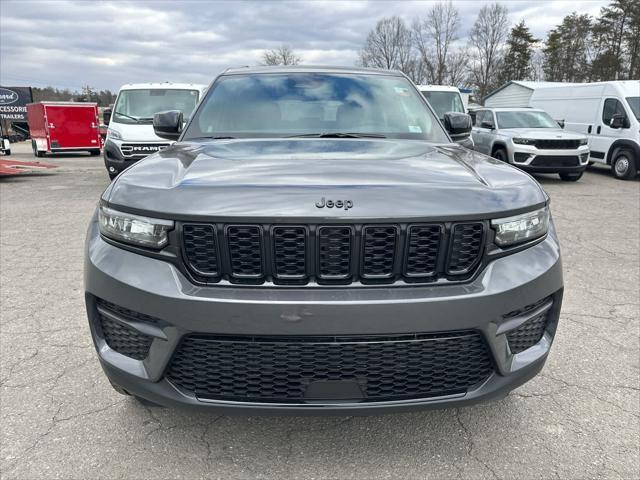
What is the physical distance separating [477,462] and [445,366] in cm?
62

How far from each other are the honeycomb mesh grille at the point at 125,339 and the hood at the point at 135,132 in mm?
8362

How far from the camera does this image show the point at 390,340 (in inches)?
66.5

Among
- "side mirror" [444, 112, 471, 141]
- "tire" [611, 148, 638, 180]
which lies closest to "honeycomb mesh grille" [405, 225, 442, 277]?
"side mirror" [444, 112, 471, 141]

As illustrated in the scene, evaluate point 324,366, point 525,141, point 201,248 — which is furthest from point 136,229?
point 525,141

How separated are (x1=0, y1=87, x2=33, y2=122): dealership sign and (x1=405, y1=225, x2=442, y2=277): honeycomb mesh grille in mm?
32863

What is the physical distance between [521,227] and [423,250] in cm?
45

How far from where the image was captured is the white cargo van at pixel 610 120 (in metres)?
11.7

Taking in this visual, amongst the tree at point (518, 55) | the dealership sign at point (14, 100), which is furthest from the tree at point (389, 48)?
the dealership sign at point (14, 100)

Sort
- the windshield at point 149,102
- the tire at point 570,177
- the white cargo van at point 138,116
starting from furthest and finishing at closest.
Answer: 1. the tire at point 570,177
2. the windshield at point 149,102
3. the white cargo van at point 138,116

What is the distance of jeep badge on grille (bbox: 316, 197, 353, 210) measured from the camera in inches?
65.5

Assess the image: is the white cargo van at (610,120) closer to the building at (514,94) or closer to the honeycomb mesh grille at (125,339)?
the honeycomb mesh grille at (125,339)

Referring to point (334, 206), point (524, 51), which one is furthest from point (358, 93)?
point (524, 51)

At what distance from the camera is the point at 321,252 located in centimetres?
168

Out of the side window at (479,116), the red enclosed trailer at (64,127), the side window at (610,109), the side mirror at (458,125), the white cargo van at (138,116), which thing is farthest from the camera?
the red enclosed trailer at (64,127)
